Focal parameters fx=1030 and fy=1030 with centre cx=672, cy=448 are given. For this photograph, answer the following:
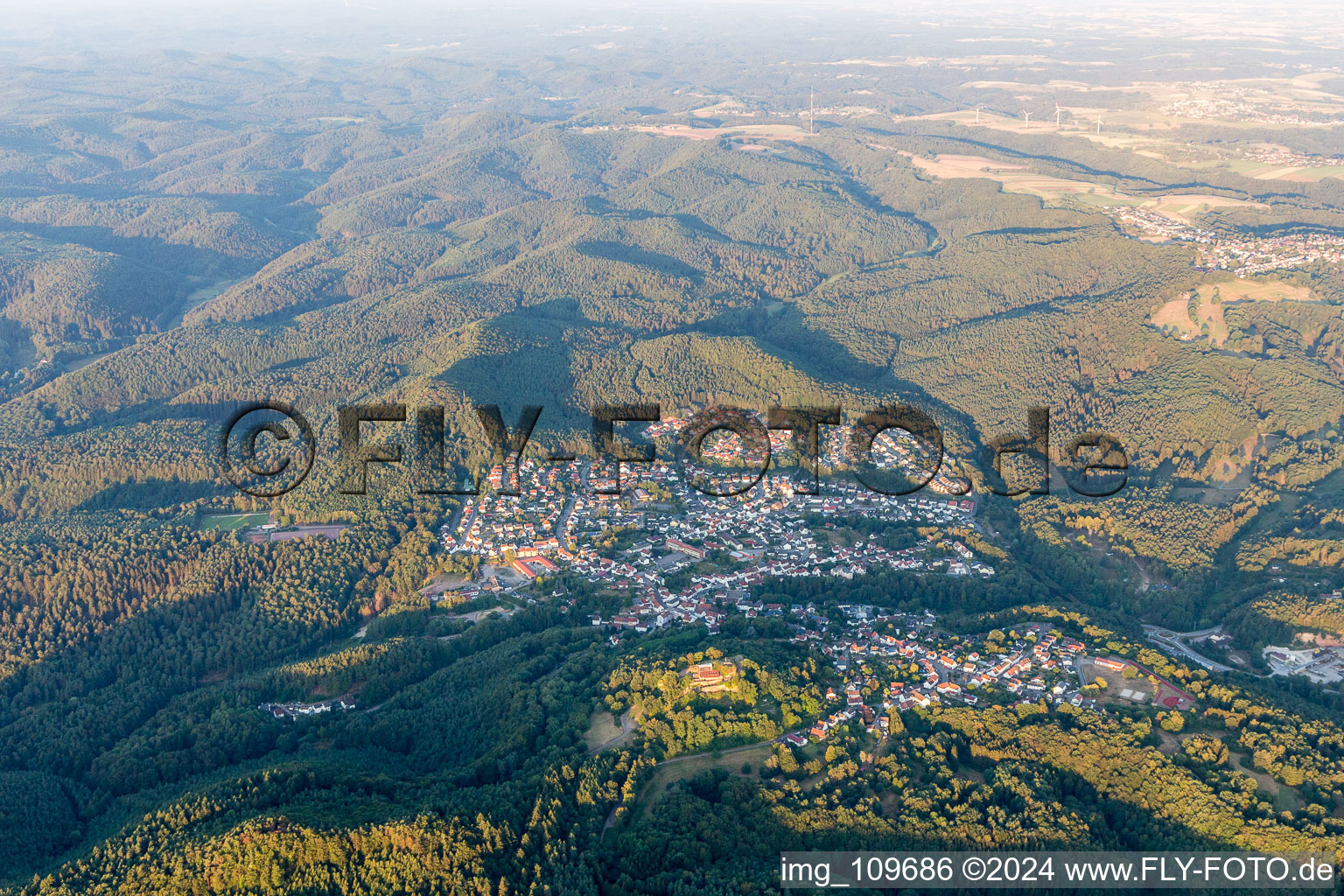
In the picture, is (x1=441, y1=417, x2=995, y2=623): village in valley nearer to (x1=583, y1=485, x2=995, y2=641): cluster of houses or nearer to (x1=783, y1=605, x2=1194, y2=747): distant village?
(x1=583, y1=485, x2=995, y2=641): cluster of houses

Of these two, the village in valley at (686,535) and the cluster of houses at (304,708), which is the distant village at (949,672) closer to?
the village in valley at (686,535)

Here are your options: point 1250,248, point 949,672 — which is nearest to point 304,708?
point 949,672

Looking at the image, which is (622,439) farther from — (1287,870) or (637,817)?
(1287,870)

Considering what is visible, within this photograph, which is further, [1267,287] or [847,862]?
[1267,287]

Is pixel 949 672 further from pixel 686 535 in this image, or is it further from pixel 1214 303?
pixel 1214 303

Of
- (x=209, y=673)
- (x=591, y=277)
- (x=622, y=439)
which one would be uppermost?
(x=591, y=277)

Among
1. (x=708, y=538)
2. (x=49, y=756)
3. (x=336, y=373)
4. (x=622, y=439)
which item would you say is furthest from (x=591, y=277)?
(x=49, y=756)

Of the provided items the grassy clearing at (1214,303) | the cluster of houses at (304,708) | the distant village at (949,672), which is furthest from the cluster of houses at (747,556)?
the grassy clearing at (1214,303)

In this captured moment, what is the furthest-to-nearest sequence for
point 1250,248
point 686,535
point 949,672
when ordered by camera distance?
point 1250,248 < point 686,535 < point 949,672
